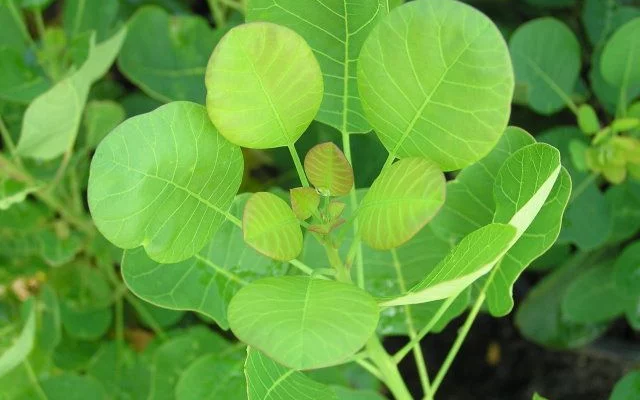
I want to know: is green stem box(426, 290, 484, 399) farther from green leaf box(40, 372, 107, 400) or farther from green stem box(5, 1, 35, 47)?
green stem box(5, 1, 35, 47)

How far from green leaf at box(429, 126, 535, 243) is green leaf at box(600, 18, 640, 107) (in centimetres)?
33

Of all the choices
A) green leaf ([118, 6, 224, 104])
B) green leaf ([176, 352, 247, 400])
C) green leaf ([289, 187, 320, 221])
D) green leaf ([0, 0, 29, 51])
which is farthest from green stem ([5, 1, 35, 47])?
green leaf ([289, 187, 320, 221])

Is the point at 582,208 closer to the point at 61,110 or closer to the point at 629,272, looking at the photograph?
the point at 629,272

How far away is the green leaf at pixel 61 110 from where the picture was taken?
102 centimetres

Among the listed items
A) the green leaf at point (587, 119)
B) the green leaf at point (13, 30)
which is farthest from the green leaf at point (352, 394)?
the green leaf at point (13, 30)

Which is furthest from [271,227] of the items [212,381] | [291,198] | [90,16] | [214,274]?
[90,16]

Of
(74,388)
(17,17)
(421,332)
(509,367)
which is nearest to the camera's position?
(421,332)

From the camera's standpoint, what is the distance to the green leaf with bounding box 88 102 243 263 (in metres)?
0.70

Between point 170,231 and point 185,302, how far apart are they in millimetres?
241

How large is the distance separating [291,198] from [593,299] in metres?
0.81

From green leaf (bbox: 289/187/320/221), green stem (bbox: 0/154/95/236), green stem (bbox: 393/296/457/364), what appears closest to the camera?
green leaf (bbox: 289/187/320/221)

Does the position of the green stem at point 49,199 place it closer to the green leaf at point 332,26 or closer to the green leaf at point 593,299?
the green leaf at point 332,26

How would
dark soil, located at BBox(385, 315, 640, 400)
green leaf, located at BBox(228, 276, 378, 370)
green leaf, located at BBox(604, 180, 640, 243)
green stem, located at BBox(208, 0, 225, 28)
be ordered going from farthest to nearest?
dark soil, located at BBox(385, 315, 640, 400) < green stem, located at BBox(208, 0, 225, 28) < green leaf, located at BBox(604, 180, 640, 243) < green leaf, located at BBox(228, 276, 378, 370)

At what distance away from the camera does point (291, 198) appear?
2.48ft
